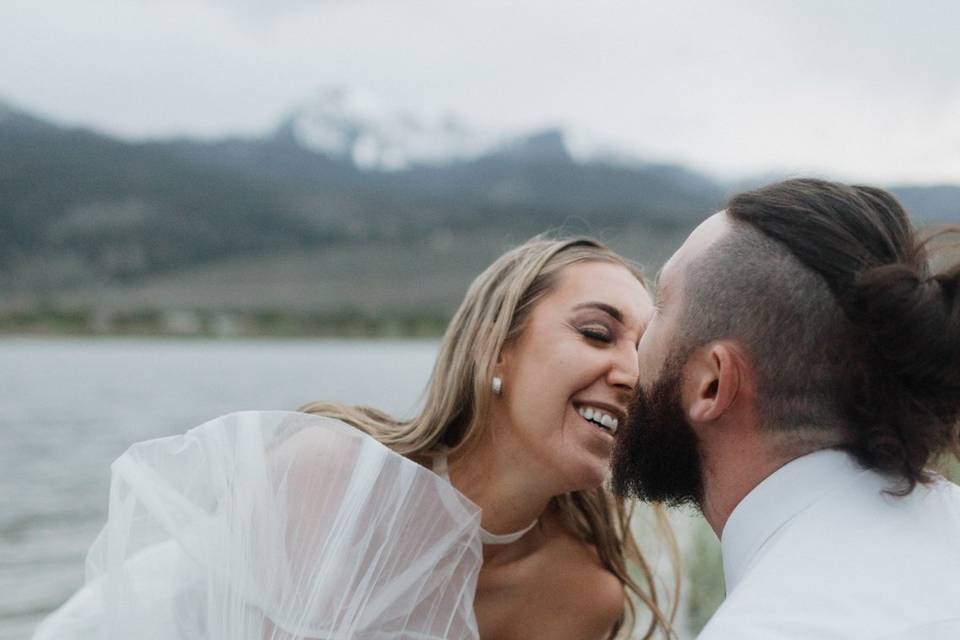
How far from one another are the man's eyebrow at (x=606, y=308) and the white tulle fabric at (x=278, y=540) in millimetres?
820

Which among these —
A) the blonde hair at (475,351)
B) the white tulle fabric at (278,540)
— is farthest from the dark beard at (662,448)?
the blonde hair at (475,351)

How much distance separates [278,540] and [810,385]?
63.3 inches

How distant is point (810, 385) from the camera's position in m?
2.21

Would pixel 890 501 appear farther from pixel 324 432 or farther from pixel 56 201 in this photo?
pixel 56 201

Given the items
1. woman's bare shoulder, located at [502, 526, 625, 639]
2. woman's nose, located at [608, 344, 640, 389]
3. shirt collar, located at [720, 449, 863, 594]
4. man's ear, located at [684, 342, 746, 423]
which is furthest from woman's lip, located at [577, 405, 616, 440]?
shirt collar, located at [720, 449, 863, 594]

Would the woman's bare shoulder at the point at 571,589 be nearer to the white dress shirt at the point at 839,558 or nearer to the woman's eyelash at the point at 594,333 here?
the woman's eyelash at the point at 594,333

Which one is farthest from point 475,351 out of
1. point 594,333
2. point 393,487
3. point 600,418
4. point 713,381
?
point 713,381

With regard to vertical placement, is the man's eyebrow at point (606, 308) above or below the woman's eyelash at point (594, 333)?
above

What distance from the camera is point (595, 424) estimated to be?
3709 mm

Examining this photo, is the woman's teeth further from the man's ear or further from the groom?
the man's ear

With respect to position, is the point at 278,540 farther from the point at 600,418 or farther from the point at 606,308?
the point at 606,308

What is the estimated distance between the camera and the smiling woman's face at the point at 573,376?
3699 millimetres

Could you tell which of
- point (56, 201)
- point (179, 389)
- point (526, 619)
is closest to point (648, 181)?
point (56, 201)

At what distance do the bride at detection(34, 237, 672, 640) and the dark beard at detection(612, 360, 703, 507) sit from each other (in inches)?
38.5
